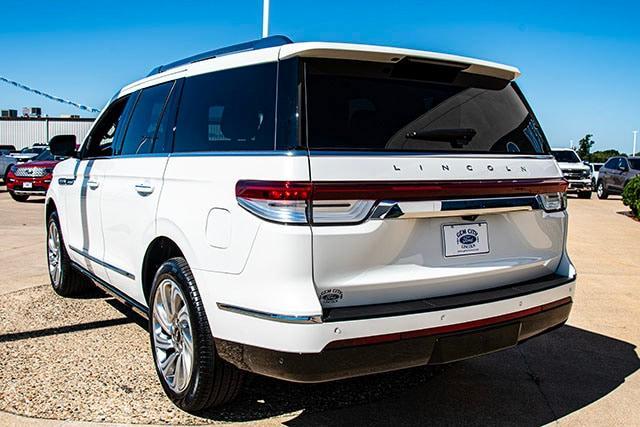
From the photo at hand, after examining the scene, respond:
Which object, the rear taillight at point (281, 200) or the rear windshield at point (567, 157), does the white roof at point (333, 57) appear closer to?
the rear taillight at point (281, 200)

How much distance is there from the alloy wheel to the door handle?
22.7 inches

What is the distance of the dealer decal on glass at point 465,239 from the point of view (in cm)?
309

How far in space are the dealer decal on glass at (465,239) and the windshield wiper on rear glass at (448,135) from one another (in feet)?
1.39

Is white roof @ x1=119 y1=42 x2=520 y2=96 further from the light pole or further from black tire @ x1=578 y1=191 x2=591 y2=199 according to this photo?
black tire @ x1=578 y1=191 x2=591 y2=199

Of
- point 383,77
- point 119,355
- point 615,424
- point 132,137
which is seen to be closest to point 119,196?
point 132,137

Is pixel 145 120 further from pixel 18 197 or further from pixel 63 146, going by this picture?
pixel 18 197

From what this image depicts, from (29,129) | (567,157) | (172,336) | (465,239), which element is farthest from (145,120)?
(29,129)

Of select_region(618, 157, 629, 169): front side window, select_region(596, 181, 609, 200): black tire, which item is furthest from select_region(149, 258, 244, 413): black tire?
select_region(596, 181, 609, 200): black tire

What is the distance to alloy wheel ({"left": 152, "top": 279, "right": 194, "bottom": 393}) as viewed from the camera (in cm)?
345

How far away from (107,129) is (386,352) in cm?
324

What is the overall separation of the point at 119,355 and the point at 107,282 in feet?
1.84

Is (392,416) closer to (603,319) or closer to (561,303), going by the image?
(561,303)

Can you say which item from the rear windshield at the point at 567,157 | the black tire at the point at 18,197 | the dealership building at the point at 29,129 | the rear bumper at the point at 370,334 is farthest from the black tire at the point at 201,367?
the dealership building at the point at 29,129

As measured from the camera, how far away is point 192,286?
3.27 m
